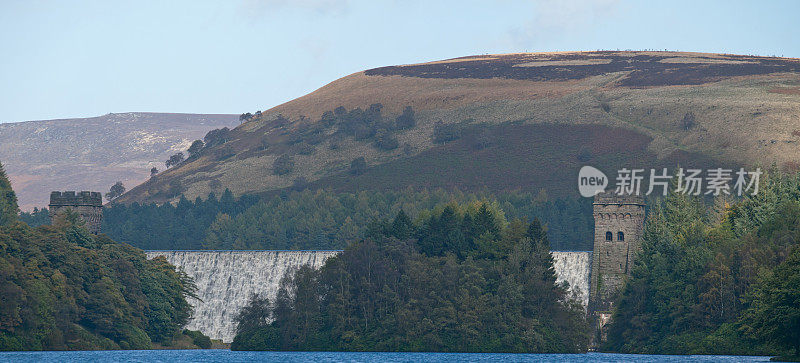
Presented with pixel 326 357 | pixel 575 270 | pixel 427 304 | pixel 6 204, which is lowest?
pixel 326 357

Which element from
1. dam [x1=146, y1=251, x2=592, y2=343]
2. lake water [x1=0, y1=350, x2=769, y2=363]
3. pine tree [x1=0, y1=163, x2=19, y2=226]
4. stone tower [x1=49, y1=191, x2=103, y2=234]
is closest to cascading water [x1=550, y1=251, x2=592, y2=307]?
lake water [x1=0, y1=350, x2=769, y2=363]

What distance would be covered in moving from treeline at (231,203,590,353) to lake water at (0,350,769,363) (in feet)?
12.8

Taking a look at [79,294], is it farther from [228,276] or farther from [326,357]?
[228,276]

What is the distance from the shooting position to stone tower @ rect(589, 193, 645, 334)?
122750mm

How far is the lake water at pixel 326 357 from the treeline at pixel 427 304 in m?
3.91

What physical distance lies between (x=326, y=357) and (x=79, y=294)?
2493 centimetres

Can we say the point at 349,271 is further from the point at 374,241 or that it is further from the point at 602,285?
the point at 602,285

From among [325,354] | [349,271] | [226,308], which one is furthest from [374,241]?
[226,308]

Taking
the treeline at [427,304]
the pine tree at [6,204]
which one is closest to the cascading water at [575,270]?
the treeline at [427,304]

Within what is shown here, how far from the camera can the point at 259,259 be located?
494 ft

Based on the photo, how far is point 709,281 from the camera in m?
99.3

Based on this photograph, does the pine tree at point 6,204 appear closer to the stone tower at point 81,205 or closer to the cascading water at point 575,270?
the stone tower at point 81,205

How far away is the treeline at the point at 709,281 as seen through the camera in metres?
95.5

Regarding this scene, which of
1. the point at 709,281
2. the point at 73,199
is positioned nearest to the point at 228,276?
the point at 73,199
